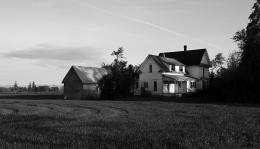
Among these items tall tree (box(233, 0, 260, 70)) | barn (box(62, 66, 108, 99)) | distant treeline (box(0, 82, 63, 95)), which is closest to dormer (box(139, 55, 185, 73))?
barn (box(62, 66, 108, 99))

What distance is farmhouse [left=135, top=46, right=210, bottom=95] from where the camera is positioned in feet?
183

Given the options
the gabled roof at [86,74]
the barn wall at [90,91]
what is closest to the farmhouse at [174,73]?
the barn wall at [90,91]

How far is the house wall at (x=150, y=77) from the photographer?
56.0 metres

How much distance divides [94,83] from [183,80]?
1633 centimetres

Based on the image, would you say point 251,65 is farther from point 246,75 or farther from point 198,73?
point 198,73

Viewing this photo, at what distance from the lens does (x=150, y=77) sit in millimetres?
57312

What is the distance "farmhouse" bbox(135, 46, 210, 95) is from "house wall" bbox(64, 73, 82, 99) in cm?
1052

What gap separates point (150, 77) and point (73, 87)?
14337mm

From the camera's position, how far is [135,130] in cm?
1399

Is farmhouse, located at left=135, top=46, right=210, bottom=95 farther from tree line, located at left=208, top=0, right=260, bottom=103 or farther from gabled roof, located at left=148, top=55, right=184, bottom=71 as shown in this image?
tree line, located at left=208, top=0, right=260, bottom=103

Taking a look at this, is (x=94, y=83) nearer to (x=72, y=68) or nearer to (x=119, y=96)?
(x=72, y=68)

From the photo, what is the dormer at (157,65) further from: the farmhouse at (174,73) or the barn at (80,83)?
the barn at (80,83)

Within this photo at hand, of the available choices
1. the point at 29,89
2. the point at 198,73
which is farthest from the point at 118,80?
the point at 29,89

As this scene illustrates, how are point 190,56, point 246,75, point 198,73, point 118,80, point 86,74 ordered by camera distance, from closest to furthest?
point 246,75, point 118,80, point 86,74, point 198,73, point 190,56
